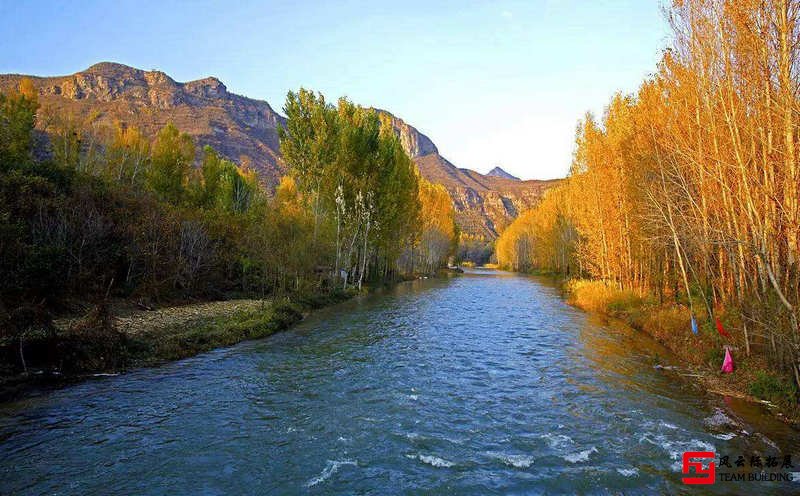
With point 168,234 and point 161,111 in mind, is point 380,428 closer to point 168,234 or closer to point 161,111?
point 168,234

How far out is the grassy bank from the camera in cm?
981

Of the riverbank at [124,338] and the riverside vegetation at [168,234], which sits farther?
the riverside vegetation at [168,234]

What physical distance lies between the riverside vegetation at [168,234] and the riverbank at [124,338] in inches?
1.7

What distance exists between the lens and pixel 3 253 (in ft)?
45.9

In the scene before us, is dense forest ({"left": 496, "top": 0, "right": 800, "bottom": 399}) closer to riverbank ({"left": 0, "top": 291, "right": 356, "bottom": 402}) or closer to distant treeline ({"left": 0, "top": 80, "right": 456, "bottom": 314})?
riverbank ({"left": 0, "top": 291, "right": 356, "bottom": 402})

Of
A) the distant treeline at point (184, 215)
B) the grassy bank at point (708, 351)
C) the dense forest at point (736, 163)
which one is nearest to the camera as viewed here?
the dense forest at point (736, 163)

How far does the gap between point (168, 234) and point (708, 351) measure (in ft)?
78.7

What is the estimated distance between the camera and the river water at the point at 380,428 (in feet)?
22.4

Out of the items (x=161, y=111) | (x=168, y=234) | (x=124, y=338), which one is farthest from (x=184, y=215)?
(x=161, y=111)

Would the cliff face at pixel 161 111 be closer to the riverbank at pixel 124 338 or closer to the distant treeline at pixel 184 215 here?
the distant treeline at pixel 184 215

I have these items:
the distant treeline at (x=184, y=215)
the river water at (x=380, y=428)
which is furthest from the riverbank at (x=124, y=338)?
the distant treeline at (x=184, y=215)

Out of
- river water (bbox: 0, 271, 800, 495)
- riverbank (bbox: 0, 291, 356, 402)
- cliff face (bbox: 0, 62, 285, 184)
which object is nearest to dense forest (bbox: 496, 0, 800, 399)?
river water (bbox: 0, 271, 800, 495)

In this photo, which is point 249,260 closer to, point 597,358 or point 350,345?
point 350,345

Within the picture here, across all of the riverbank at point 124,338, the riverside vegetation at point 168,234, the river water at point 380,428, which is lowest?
the river water at point 380,428
